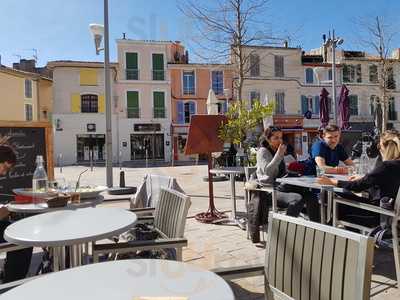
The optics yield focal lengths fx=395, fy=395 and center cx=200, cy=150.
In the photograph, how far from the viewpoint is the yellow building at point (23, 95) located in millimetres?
29469

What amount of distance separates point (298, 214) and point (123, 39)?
3019 centimetres

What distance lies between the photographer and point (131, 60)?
106 ft

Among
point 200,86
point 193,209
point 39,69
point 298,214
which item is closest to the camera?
point 298,214

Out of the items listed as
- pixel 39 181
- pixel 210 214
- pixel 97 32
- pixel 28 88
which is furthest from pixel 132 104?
pixel 39 181

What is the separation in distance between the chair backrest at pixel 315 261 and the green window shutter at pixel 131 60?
31712 millimetres

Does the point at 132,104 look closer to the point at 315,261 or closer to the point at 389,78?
the point at 389,78

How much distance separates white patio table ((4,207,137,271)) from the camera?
2.19 metres

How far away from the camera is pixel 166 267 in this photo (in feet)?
5.69

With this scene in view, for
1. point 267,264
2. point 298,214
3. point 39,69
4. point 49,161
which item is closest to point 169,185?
point 298,214

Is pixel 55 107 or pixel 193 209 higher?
pixel 55 107

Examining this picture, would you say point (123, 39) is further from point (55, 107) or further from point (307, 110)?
point (307, 110)

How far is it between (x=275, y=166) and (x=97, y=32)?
25.0 feet

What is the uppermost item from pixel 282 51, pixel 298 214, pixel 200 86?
pixel 282 51

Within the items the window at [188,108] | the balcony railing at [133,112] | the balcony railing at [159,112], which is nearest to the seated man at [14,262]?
the balcony railing at [133,112]
